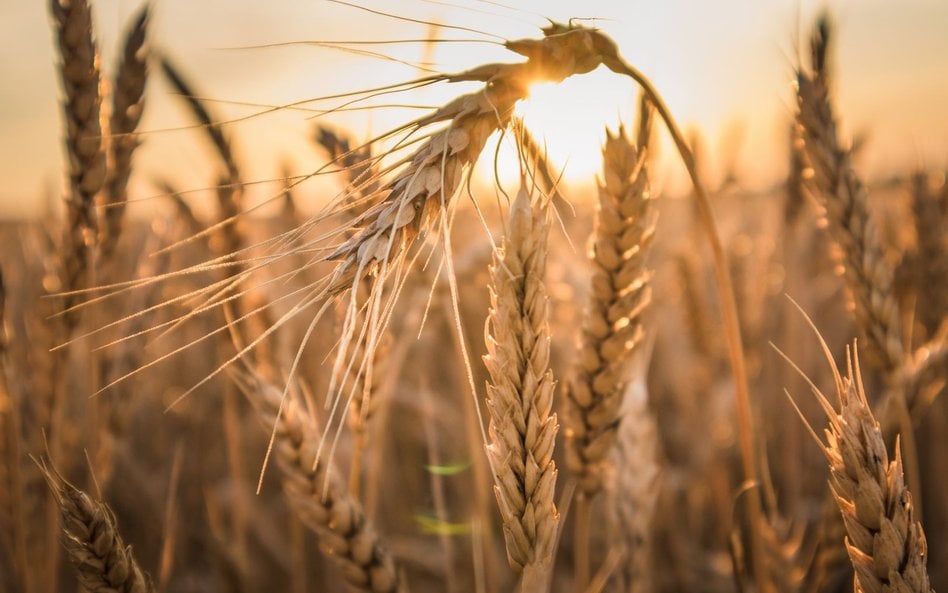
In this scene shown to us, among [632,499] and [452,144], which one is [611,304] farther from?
[632,499]

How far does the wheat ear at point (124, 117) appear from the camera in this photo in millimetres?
1317

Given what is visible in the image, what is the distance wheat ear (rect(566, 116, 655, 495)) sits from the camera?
948 millimetres

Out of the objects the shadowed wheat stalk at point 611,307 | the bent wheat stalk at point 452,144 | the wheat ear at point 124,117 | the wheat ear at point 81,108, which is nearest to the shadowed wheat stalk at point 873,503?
the shadowed wheat stalk at point 611,307

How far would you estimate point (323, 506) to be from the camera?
3.35 ft

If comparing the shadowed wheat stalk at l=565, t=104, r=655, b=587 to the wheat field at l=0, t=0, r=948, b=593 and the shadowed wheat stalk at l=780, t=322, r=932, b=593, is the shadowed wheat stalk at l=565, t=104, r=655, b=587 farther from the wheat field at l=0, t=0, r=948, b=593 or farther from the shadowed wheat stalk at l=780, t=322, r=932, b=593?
the shadowed wheat stalk at l=780, t=322, r=932, b=593

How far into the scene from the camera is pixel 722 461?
2.35 meters

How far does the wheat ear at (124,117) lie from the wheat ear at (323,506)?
61 cm

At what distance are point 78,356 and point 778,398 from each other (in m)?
2.94

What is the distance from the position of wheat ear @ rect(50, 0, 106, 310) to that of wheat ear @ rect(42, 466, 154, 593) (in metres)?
0.56

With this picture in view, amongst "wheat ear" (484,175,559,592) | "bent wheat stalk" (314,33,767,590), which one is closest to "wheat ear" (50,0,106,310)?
"bent wheat stalk" (314,33,767,590)

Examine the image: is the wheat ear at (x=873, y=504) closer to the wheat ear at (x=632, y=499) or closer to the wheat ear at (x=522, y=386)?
the wheat ear at (x=522, y=386)

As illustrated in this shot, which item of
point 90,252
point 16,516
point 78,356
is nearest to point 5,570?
point 78,356

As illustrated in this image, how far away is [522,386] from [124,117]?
3.63 ft

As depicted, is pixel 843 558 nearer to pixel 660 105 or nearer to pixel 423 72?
pixel 660 105
